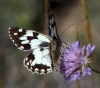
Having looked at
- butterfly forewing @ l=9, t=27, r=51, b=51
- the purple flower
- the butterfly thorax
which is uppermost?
butterfly forewing @ l=9, t=27, r=51, b=51

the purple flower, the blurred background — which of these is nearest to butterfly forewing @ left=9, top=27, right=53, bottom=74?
the purple flower

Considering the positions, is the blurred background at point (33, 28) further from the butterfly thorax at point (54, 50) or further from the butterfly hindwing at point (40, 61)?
the butterfly thorax at point (54, 50)

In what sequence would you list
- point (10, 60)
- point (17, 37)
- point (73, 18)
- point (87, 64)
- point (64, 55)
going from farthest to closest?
point (73, 18) → point (10, 60) → point (17, 37) → point (64, 55) → point (87, 64)

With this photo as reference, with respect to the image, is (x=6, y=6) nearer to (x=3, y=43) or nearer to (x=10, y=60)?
(x=3, y=43)

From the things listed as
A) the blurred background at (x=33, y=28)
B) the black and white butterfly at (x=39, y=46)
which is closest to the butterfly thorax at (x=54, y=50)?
the black and white butterfly at (x=39, y=46)

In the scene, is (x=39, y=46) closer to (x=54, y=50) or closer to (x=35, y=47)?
(x=35, y=47)

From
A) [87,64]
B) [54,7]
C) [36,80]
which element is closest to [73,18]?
[54,7]

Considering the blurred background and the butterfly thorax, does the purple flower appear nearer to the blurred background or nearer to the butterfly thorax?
the butterfly thorax

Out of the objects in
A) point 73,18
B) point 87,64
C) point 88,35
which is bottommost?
point 87,64
